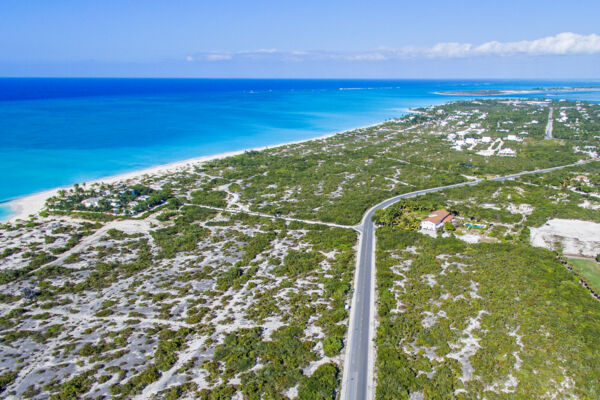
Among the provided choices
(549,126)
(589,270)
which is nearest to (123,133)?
(589,270)

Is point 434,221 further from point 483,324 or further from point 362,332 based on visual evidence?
point 362,332

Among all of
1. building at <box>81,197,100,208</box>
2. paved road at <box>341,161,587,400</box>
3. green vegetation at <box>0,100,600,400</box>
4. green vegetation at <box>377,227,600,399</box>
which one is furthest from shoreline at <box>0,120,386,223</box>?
green vegetation at <box>377,227,600,399</box>

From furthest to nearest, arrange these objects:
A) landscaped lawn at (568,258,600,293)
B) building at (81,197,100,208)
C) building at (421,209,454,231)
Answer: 1. building at (81,197,100,208)
2. building at (421,209,454,231)
3. landscaped lawn at (568,258,600,293)

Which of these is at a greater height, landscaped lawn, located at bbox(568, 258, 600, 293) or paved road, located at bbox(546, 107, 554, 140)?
paved road, located at bbox(546, 107, 554, 140)

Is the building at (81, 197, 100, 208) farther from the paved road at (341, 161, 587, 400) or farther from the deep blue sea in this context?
the paved road at (341, 161, 587, 400)

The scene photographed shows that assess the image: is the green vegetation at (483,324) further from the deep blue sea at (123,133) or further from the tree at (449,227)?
the deep blue sea at (123,133)

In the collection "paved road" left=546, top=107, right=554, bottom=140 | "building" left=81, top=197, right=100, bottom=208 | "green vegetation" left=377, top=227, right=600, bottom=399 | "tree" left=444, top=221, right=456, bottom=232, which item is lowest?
"green vegetation" left=377, top=227, right=600, bottom=399

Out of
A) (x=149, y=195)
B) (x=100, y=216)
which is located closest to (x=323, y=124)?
(x=149, y=195)

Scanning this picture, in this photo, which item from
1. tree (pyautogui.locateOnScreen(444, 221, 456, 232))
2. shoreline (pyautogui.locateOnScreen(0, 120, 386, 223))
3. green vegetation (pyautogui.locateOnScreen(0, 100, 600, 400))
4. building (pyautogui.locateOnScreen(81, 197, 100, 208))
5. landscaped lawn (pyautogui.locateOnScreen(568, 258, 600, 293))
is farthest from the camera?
building (pyautogui.locateOnScreen(81, 197, 100, 208))

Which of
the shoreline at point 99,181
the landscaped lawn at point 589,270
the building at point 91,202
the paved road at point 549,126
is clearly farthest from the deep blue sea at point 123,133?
the landscaped lawn at point 589,270
